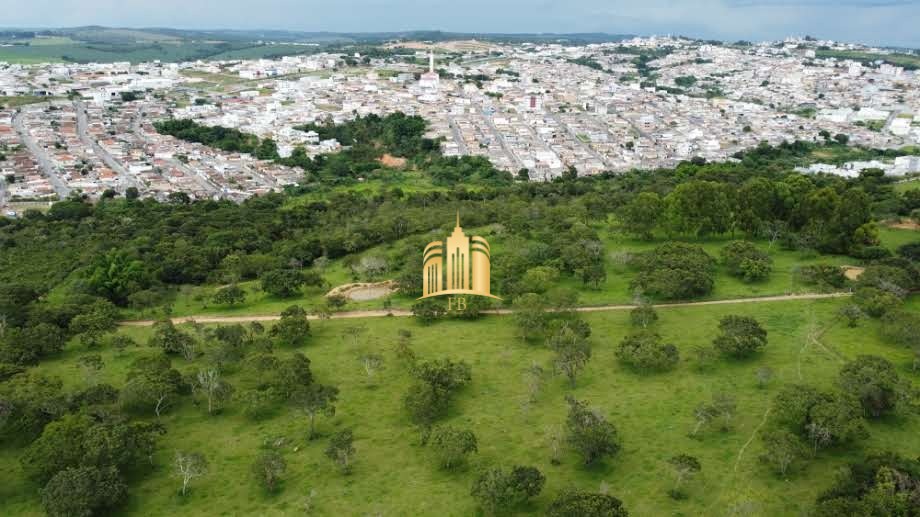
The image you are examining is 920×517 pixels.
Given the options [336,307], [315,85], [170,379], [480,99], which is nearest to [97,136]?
[315,85]

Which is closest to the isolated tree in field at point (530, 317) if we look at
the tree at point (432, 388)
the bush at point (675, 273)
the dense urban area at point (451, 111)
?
the tree at point (432, 388)

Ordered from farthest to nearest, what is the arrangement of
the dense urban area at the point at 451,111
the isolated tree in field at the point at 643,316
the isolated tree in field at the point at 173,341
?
the dense urban area at the point at 451,111 → the isolated tree in field at the point at 643,316 → the isolated tree in field at the point at 173,341

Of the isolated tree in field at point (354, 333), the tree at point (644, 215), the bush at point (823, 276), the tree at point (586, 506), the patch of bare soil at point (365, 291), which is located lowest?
the patch of bare soil at point (365, 291)

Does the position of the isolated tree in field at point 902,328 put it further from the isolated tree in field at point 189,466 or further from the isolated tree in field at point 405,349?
the isolated tree in field at point 189,466

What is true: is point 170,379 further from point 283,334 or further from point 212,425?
point 283,334

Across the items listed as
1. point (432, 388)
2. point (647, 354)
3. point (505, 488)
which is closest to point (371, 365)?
point (432, 388)

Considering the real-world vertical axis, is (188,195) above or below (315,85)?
below
